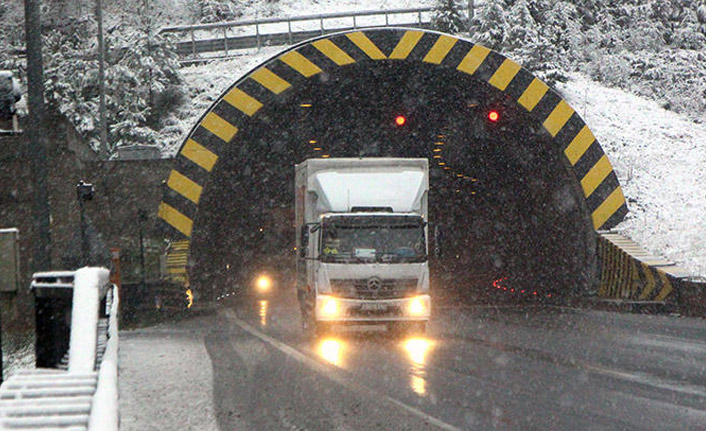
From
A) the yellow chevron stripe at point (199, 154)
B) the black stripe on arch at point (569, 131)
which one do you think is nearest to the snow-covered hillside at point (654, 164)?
the black stripe on arch at point (569, 131)

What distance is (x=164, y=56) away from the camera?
59562 millimetres

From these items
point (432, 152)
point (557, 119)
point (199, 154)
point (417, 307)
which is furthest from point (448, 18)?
point (417, 307)

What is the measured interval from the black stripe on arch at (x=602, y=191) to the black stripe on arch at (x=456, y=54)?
4.63 meters

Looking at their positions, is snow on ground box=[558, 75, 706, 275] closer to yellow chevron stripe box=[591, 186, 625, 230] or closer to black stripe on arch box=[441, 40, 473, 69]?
yellow chevron stripe box=[591, 186, 625, 230]

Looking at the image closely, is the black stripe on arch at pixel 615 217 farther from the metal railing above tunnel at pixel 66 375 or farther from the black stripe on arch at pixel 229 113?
the metal railing above tunnel at pixel 66 375

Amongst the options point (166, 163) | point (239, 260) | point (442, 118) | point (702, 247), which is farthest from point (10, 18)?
point (702, 247)

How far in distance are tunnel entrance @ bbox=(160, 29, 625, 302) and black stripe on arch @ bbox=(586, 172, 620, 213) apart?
0.02 meters

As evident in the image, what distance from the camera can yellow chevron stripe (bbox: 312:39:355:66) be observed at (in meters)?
23.6

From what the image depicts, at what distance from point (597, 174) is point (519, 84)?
9.57ft

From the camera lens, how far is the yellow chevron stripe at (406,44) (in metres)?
23.5

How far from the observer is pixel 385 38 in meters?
23.6

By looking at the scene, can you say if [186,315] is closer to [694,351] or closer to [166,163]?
[166,163]

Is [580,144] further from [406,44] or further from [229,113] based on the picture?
[229,113]

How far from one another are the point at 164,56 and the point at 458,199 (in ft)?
102
